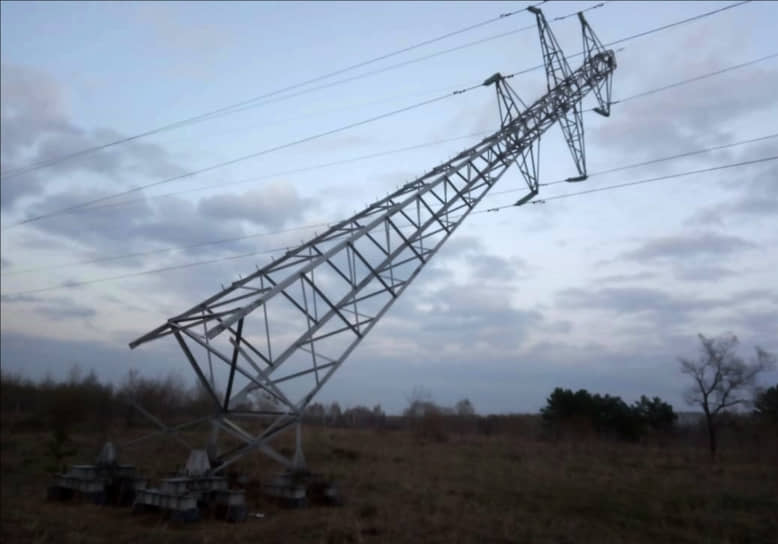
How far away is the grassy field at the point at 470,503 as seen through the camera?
14.0 metres

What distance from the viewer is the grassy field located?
14031mm

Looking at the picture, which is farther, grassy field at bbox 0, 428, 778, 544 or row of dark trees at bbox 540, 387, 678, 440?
row of dark trees at bbox 540, 387, 678, 440

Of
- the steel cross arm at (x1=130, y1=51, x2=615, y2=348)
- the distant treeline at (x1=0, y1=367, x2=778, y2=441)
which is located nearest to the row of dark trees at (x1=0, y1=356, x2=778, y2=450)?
the distant treeline at (x1=0, y1=367, x2=778, y2=441)

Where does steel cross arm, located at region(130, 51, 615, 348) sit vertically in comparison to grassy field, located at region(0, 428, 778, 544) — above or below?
Result: above

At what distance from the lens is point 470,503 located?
18.1 metres

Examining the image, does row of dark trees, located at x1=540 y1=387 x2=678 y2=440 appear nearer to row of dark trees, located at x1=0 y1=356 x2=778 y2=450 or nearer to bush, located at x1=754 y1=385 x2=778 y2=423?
row of dark trees, located at x1=0 y1=356 x2=778 y2=450

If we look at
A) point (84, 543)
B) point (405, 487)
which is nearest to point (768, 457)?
point (405, 487)

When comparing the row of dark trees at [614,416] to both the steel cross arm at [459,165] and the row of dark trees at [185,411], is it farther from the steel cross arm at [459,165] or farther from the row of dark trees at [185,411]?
the steel cross arm at [459,165]

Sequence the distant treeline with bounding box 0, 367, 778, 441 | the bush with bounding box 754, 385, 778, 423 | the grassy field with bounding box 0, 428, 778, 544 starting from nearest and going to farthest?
the grassy field with bounding box 0, 428, 778, 544 < the bush with bounding box 754, 385, 778, 423 < the distant treeline with bounding box 0, 367, 778, 441

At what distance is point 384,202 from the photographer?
19.6 meters

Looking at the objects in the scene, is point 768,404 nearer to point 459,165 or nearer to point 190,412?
point 459,165

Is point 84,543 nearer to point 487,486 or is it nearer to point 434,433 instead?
point 487,486

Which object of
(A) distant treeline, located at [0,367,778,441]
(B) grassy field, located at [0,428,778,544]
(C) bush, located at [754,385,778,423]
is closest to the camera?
(B) grassy field, located at [0,428,778,544]

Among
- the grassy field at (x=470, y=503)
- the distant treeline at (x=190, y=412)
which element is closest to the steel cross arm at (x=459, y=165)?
the grassy field at (x=470, y=503)
